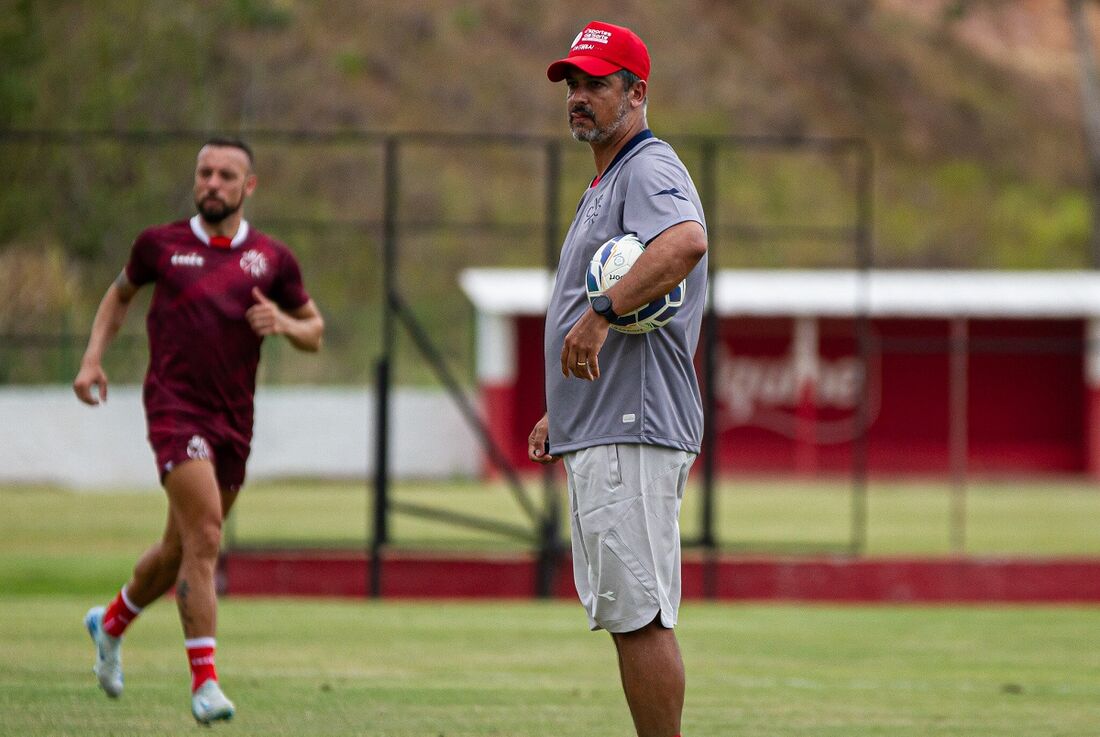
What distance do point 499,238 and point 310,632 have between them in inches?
1531

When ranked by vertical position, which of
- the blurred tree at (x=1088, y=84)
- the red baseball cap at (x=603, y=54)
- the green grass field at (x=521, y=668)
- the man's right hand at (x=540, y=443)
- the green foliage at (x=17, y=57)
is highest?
the blurred tree at (x=1088, y=84)

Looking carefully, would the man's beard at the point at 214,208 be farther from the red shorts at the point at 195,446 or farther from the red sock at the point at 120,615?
the red sock at the point at 120,615

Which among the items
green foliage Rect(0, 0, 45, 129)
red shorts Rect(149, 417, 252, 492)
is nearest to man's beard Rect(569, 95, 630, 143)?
red shorts Rect(149, 417, 252, 492)

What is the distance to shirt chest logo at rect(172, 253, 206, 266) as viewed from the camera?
26.0 ft

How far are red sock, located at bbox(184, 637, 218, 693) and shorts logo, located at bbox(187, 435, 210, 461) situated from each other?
2.64ft

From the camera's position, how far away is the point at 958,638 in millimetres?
11547

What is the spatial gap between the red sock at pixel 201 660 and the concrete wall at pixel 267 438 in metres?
16.3

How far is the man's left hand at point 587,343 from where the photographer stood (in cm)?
548

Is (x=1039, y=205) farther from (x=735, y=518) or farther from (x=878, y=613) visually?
(x=878, y=613)

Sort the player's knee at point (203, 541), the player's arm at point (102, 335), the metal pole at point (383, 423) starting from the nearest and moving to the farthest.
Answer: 1. the player's knee at point (203, 541)
2. the player's arm at point (102, 335)
3. the metal pole at point (383, 423)

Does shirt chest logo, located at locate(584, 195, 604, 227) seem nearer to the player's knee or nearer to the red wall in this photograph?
the player's knee

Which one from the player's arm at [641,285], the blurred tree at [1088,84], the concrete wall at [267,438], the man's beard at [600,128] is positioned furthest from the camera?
the blurred tree at [1088,84]

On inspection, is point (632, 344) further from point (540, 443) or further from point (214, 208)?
point (214, 208)

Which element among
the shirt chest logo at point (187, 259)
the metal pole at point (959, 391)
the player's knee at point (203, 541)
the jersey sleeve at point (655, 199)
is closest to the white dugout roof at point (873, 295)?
the metal pole at point (959, 391)
